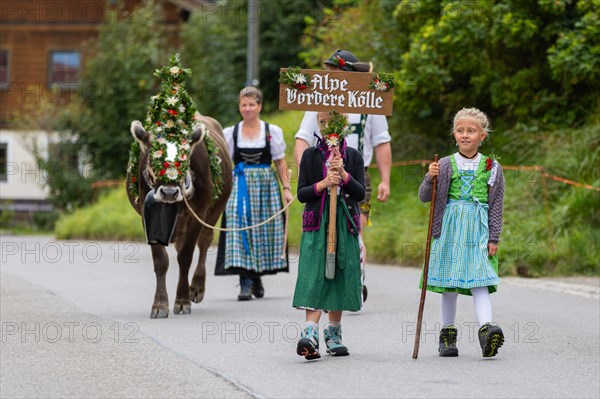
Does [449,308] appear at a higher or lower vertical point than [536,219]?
lower

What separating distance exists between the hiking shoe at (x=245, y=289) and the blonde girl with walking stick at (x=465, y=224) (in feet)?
15.1

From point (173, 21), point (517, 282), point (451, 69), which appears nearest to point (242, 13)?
point (173, 21)

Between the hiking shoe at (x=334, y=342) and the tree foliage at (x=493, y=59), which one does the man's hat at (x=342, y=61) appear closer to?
the hiking shoe at (x=334, y=342)

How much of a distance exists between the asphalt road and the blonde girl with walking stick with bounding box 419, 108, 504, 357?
0.42m

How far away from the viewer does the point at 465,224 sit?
892 cm

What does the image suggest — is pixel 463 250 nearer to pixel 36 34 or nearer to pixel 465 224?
pixel 465 224

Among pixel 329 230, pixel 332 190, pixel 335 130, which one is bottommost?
pixel 329 230

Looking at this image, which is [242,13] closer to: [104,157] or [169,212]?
[104,157]

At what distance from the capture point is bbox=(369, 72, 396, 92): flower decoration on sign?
30.7ft

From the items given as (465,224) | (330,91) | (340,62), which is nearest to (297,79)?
(330,91)

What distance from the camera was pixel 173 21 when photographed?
5019cm

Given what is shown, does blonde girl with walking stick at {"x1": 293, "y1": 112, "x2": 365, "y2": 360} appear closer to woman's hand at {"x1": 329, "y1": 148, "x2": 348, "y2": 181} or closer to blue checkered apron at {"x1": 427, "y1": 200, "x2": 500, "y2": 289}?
woman's hand at {"x1": 329, "y1": 148, "x2": 348, "y2": 181}

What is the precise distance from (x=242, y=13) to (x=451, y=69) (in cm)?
1746

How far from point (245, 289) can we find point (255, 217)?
73 cm
